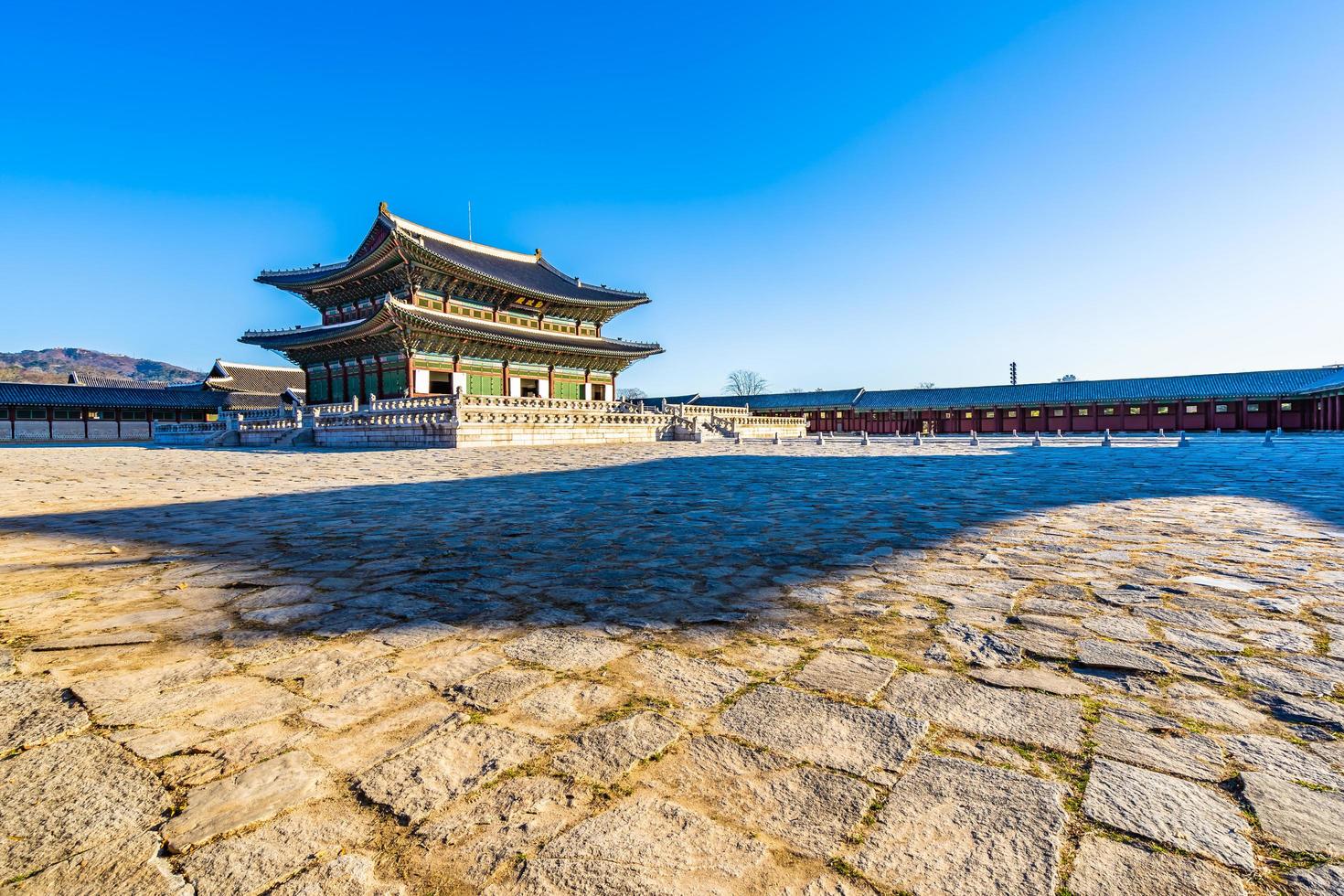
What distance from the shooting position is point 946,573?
4.01m

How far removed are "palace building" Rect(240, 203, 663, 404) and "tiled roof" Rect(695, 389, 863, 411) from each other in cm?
2085

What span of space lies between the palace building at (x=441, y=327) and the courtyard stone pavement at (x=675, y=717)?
83.3 ft

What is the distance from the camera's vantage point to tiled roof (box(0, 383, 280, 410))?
36.8 metres

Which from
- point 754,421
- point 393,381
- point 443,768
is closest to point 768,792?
point 443,768

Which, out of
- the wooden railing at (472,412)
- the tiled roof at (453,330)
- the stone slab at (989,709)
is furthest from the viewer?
the tiled roof at (453,330)

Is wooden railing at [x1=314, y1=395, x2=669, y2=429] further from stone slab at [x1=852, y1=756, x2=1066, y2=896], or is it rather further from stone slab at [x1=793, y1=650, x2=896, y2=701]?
stone slab at [x1=852, y1=756, x2=1066, y2=896]

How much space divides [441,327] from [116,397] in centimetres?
2885

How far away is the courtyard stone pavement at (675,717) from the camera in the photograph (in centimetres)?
143

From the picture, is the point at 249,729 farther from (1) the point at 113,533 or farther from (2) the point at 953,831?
(1) the point at 113,533

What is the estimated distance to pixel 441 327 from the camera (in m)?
27.7

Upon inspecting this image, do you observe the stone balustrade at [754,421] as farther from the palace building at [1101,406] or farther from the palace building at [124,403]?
the palace building at [124,403]

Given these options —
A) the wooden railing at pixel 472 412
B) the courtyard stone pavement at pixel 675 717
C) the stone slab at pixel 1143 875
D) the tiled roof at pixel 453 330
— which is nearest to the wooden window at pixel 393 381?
the tiled roof at pixel 453 330

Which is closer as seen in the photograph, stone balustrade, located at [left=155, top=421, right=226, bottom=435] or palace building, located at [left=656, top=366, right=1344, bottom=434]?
stone balustrade, located at [left=155, top=421, right=226, bottom=435]

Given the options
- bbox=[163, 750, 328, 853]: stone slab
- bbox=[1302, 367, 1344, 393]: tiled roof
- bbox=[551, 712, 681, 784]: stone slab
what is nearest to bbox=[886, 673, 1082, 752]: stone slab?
bbox=[551, 712, 681, 784]: stone slab
